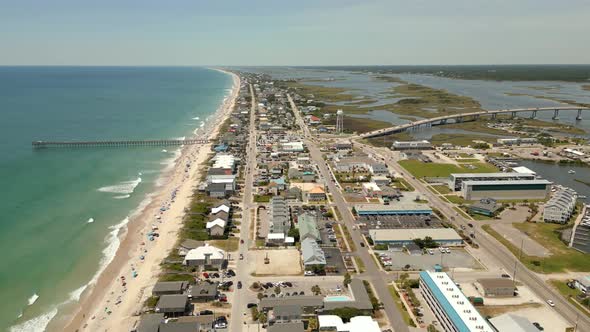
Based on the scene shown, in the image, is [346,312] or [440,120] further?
[440,120]

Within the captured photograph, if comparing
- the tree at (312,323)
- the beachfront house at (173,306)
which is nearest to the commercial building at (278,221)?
the beachfront house at (173,306)

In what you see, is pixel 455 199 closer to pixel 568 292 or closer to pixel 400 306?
pixel 568 292

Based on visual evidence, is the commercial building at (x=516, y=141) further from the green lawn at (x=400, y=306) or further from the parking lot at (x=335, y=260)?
the green lawn at (x=400, y=306)

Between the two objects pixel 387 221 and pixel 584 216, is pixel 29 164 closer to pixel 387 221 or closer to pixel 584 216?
pixel 387 221

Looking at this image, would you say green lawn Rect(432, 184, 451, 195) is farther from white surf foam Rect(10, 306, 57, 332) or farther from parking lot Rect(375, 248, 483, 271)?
white surf foam Rect(10, 306, 57, 332)

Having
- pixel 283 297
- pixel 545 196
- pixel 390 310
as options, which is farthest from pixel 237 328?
pixel 545 196

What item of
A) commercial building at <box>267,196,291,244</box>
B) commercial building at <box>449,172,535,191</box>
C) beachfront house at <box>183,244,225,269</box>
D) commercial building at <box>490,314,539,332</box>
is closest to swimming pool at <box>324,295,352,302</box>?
commercial building at <box>490,314,539,332</box>

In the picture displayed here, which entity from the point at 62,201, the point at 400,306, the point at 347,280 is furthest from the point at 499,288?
the point at 62,201
